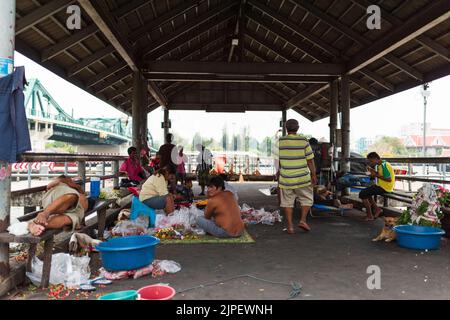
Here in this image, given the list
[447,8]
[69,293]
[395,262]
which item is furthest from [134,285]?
[447,8]

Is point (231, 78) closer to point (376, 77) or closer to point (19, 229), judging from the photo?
point (376, 77)

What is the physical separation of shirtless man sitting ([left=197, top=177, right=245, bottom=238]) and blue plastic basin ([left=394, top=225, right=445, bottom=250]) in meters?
2.16

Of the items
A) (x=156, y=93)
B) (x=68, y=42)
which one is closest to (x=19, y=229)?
(x=68, y=42)

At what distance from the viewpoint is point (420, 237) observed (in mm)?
4586

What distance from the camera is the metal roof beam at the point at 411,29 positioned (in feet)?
21.3

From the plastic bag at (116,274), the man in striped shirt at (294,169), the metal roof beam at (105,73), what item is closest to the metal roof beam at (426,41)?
the man in striped shirt at (294,169)

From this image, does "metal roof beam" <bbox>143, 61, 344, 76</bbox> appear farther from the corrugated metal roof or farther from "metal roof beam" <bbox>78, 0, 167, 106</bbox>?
"metal roof beam" <bbox>78, 0, 167, 106</bbox>

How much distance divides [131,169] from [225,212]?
13.6ft

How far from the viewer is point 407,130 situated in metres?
106

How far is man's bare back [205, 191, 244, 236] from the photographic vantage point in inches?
198

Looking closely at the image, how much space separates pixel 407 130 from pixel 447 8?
112 meters

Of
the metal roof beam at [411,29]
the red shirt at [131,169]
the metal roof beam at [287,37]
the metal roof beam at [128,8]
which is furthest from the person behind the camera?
the metal roof beam at [287,37]

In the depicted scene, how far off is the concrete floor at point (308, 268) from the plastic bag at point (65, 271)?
251 millimetres

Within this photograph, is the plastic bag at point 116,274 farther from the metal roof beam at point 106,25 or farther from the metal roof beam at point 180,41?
the metal roof beam at point 180,41
